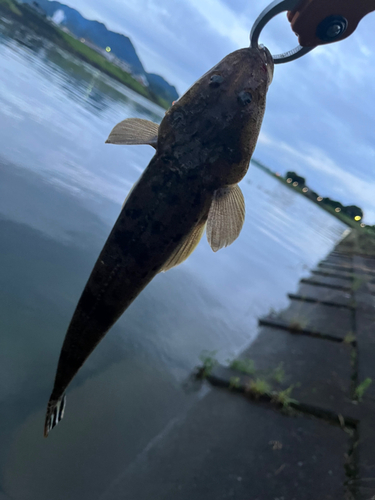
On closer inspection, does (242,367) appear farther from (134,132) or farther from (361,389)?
(134,132)

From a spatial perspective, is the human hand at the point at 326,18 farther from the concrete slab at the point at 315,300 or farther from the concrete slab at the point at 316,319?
the concrete slab at the point at 315,300

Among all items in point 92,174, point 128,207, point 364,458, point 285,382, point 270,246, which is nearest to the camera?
point 128,207

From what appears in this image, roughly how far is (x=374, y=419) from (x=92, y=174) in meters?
9.27

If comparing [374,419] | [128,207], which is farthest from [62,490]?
[374,419]

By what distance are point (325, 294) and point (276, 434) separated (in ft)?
23.2

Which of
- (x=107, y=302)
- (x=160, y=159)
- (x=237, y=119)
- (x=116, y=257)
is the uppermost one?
(x=237, y=119)

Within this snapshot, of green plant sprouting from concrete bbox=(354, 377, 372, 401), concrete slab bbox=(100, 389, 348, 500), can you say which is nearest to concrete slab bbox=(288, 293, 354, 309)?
green plant sprouting from concrete bbox=(354, 377, 372, 401)

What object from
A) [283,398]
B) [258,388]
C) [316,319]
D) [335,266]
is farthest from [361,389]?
[335,266]

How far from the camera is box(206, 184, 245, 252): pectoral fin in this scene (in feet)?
5.94

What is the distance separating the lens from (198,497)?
2.59 metres

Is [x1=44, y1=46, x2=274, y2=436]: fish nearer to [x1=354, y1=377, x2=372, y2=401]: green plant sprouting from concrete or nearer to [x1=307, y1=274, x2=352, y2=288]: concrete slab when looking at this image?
[x1=354, y1=377, x2=372, y2=401]: green plant sprouting from concrete

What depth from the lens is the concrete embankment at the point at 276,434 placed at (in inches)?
107

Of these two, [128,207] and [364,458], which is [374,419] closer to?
[364,458]

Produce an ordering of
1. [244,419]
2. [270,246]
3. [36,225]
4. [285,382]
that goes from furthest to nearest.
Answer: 1. [270,246]
2. [36,225]
3. [285,382]
4. [244,419]
